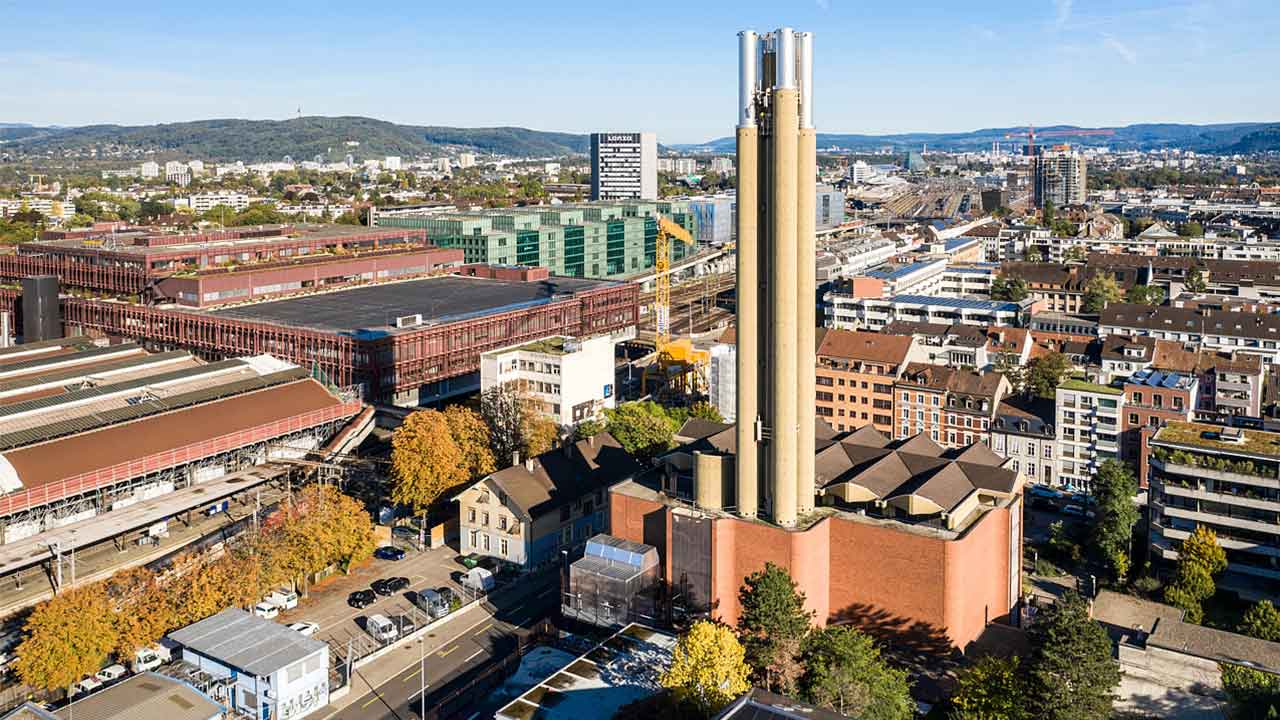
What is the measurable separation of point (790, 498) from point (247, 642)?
18.2 m

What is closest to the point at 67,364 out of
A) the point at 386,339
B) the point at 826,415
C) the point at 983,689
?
the point at 386,339

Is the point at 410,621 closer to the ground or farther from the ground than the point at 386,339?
closer to the ground

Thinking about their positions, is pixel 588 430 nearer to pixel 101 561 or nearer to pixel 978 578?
pixel 101 561

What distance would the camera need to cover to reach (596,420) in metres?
62.8

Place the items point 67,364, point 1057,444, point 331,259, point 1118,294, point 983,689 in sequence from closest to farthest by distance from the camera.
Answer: point 983,689 → point 1057,444 → point 67,364 → point 331,259 → point 1118,294

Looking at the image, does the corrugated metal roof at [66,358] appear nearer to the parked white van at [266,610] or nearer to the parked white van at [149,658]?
the parked white van at [266,610]

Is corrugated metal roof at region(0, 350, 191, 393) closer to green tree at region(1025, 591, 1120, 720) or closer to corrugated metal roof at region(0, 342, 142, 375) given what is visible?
corrugated metal roof at region(0, 342, 142, 375)

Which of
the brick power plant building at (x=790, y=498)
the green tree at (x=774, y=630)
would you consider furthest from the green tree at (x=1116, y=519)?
the green tree at (x=774, y=630)

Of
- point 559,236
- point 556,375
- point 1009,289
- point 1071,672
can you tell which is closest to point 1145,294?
point 1009,289

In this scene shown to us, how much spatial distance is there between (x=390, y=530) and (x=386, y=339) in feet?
61.9

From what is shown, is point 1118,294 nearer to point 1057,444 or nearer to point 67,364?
point 1057,444

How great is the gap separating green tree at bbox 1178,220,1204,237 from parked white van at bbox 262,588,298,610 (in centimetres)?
13369

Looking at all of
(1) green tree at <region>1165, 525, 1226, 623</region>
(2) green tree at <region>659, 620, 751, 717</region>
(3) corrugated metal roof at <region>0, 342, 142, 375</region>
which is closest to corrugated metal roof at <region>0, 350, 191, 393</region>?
(3) corrugated metal roof at <region>0, 342, 142, 375</region>

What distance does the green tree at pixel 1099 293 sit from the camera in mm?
98250
